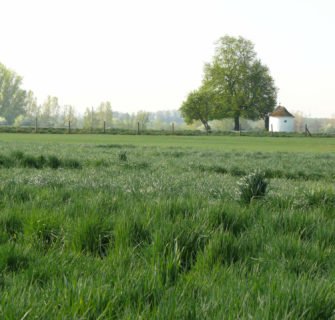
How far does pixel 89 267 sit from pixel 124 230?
88 cm

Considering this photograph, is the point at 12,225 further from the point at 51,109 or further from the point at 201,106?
the point at 51,109

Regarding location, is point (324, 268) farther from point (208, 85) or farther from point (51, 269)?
point (208, 85)

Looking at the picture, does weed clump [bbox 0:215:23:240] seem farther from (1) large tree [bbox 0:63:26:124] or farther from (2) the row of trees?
(1) large tree [bbox 0:63:26:124]

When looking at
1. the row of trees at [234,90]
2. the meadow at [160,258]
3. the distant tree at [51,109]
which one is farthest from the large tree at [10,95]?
the meadow at [160,258]

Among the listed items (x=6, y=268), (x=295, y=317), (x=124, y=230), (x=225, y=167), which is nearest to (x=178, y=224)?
(x=124, y=230)

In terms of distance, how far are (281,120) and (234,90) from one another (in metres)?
17.6

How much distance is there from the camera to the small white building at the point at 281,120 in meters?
121

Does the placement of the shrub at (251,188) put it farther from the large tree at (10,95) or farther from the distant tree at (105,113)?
the distant tree at (105,113)

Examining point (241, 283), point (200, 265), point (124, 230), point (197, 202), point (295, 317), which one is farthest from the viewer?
point (197, 202)

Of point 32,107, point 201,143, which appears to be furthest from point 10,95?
point 201,143

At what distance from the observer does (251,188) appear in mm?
6449

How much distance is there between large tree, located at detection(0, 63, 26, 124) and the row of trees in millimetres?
76192

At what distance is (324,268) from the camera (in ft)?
11.6

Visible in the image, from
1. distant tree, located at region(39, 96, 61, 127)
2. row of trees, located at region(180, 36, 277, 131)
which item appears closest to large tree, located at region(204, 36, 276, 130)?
row of trees, located at region(180, 36, 277, 131)
